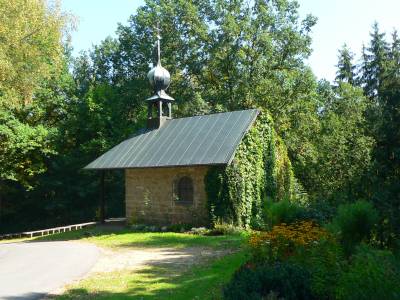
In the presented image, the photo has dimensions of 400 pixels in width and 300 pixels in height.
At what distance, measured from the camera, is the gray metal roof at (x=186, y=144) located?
56.3 feet

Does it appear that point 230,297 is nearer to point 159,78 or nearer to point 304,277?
point 304,277

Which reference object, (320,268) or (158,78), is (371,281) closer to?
(320,268)

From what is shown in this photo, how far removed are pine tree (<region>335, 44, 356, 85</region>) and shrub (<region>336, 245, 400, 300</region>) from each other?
39305mm

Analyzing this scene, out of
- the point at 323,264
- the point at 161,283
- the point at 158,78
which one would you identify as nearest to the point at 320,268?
the point at 323,264

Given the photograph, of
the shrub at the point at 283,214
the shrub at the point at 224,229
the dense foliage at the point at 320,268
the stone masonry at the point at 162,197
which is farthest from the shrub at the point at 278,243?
the stone masonry at the point at 162,197

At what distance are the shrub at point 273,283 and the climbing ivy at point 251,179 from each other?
9436 millimetres

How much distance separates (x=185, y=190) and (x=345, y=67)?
100 ft

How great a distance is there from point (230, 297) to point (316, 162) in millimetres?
21471

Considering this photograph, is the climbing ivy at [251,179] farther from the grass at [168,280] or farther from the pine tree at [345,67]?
the pine tree at [345,67]

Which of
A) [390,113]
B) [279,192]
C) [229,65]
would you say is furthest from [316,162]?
[390,113]

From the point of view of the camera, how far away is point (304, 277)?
6.21m

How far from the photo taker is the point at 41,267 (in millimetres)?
10852

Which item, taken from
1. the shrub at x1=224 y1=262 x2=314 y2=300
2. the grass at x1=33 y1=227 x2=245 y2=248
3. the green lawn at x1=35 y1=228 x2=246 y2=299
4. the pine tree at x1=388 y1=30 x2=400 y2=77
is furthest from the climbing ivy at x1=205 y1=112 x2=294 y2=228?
the pine tree at x1=388 y1=30 x2=400 y2=77

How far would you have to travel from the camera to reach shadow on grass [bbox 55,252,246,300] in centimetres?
779
